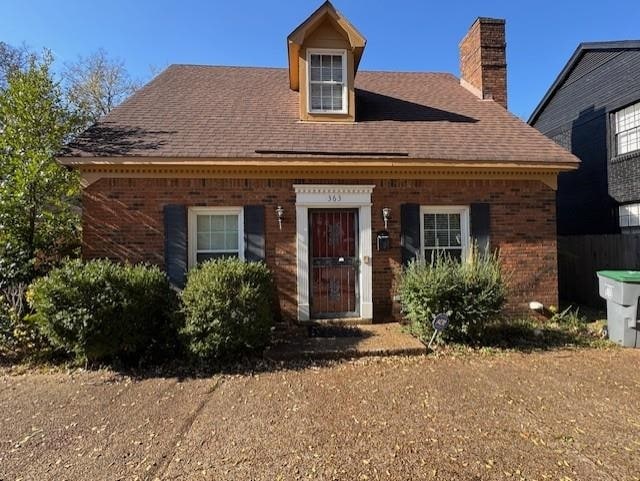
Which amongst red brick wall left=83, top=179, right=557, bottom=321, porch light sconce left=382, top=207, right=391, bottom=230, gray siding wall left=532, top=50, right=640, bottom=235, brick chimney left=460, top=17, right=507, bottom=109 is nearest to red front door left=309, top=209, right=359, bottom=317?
red brick wall left=83, top=179, right=557, bottom=321

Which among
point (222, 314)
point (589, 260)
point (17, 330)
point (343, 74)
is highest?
point (343, 74)

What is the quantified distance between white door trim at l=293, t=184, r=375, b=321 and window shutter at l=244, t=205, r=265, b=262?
0.64 metres

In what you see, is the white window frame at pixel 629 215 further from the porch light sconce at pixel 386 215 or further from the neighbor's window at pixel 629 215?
the porch light sconce at pixel 386 215

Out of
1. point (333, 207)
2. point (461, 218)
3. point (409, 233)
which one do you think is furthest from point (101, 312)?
point (461, 218)

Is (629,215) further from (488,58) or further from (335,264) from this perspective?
(335,264)

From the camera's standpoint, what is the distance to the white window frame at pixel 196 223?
→ 22.4 ft

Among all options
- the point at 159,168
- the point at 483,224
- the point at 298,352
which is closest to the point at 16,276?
the point at 159,168

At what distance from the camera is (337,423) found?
364 cm

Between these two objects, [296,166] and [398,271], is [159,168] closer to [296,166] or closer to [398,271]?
[296,166]

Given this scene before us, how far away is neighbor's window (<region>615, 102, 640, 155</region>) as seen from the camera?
9984 millimetres

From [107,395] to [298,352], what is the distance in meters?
2.40

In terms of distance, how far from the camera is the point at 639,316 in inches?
234

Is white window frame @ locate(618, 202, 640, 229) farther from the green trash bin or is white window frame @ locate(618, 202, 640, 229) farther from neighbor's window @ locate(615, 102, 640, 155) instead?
the green trash bin

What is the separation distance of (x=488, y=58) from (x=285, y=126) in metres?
5.40
